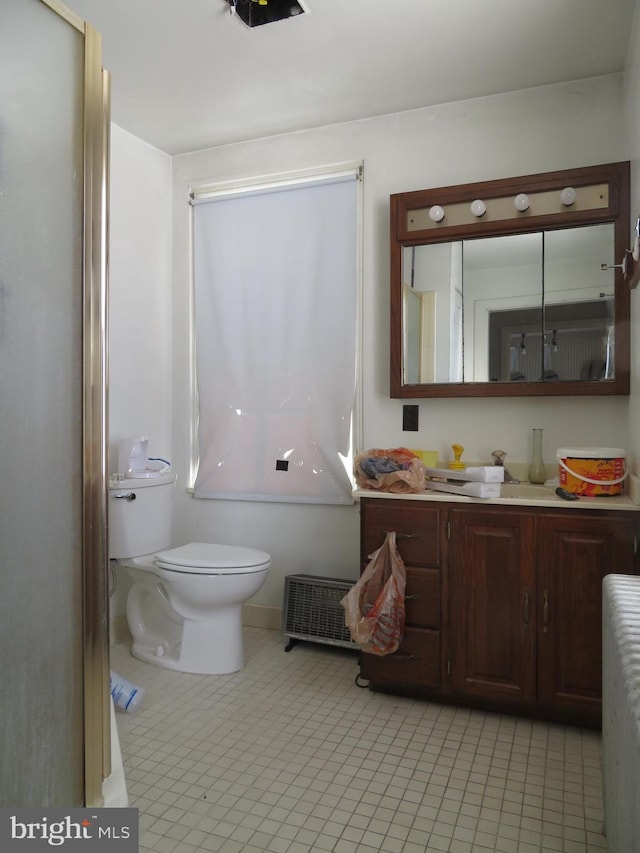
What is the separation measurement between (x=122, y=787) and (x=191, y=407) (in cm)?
197

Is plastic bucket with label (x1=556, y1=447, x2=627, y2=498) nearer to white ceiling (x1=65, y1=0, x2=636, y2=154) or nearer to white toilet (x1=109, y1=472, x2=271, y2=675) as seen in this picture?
white toilet (x1=109, y1=472, x2=271, y2=675)

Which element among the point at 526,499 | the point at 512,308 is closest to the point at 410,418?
the point at 512,308

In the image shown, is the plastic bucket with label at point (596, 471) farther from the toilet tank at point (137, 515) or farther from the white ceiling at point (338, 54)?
the toilet tank at point (137, 515)

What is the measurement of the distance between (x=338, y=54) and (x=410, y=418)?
4.93 ft

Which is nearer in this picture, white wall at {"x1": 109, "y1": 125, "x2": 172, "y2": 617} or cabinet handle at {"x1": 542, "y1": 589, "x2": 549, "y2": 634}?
cabinet handle at {"x1": 542, "y1": 589, "x2": 549, "y2": 634}

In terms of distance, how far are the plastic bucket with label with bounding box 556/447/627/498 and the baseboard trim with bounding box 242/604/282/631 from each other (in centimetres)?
161

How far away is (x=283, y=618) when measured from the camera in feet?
9.37

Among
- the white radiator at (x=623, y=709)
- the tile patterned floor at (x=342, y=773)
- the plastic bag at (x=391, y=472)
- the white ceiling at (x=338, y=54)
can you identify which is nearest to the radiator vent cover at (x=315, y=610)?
the tile patterned floor at (x=342, y=773)

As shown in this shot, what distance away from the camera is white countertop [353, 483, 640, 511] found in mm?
2018

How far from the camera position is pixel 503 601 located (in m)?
2.14

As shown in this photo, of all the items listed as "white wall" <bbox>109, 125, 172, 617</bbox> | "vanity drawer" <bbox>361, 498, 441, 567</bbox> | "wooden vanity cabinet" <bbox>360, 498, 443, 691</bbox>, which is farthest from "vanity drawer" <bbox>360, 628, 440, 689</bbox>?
"white wall" <bbox>109, 125, 172, 617</bbox>

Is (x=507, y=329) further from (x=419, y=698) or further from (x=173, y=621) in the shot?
(x=173, y=621)

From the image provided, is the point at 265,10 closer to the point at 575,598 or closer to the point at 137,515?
the point at 137,515

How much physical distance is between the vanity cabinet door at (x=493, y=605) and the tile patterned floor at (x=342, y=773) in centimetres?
16
